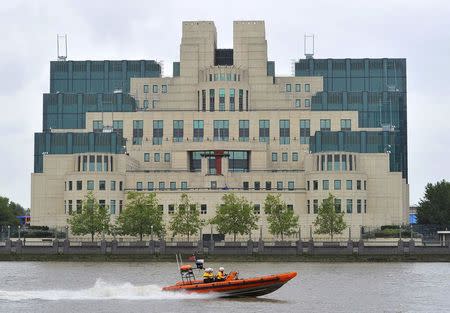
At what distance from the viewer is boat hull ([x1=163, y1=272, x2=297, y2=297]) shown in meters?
104

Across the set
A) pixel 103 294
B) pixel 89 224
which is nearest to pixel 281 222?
pixel 89 224

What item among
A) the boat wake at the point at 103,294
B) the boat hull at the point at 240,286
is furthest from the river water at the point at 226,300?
the boat hull at the point at 240,286

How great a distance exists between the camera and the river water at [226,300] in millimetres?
100375

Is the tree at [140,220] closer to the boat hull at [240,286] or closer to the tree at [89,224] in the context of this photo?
the tree at [89,224]

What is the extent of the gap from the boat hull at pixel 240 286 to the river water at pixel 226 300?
783 mm

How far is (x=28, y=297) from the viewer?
10750cm

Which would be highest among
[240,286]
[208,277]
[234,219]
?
[234,219]

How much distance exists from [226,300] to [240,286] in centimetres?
185

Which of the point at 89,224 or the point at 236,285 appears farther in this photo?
the point at 89,224

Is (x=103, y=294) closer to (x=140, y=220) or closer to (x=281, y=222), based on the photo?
(x=140, y=220)

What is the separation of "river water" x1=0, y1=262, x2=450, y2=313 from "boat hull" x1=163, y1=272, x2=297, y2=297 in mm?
783

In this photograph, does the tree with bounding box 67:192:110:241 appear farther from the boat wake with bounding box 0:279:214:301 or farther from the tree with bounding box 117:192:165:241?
the boat wake with bounding box 0:279:214:301

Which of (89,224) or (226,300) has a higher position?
(89,224)

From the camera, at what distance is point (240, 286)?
104062mm
